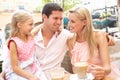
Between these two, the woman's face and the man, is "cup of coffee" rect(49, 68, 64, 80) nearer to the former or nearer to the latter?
the woman's face

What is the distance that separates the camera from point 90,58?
1.92m

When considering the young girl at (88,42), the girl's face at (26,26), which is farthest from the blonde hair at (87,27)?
the girl's face at (26,26)

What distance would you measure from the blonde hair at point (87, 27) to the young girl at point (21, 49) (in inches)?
16.9

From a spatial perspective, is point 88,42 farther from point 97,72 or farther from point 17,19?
point 17,19

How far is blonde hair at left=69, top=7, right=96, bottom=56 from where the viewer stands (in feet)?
6.27

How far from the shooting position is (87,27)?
1.93 m

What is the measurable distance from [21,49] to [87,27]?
60 cm

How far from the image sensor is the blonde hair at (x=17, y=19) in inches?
79.8

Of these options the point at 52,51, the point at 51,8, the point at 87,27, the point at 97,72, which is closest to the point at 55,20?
the point at 51,8

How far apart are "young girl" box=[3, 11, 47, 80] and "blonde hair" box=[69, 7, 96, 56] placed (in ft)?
1.41

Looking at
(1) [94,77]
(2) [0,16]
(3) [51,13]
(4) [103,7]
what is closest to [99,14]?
(4) [103,7]

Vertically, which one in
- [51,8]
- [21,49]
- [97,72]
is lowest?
[97,72]

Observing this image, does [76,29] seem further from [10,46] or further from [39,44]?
[10,46]

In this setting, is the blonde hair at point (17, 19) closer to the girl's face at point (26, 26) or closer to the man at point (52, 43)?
the girl's face at point (26, 26)
